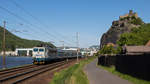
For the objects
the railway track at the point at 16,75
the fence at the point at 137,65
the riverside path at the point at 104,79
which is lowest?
the riverside path at the point at 104,79

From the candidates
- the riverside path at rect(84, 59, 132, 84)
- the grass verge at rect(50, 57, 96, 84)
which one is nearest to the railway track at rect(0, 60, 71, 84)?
the grass verge at rect(50, 57, 96, 84)

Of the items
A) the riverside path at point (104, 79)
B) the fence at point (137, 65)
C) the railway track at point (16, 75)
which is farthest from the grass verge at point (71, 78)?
the fence at point (137, 65)

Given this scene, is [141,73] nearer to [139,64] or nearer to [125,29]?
[139,64]

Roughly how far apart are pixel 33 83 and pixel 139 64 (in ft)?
24.4

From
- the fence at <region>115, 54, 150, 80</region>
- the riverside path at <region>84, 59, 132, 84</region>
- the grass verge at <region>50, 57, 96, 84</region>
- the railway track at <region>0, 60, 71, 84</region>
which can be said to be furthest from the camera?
the railway track at <region>0, 60, 71, 84</region>

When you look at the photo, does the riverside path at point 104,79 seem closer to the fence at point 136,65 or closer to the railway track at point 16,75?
the fence at point 136,65

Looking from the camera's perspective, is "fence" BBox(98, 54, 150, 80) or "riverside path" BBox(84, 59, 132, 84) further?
"riverside path" BBox(84, 59, 132, 84)

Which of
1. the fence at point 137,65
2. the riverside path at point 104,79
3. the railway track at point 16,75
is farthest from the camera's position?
the railway track at point 16,75

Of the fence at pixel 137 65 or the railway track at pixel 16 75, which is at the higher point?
the fence at pixel 137 65

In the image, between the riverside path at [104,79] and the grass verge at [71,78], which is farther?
the riverside path at [104,79]

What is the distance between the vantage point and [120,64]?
1989 centimetres

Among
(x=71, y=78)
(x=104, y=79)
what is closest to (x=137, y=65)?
(x=104, y=79)

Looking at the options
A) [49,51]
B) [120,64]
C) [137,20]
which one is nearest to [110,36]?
[137,20]

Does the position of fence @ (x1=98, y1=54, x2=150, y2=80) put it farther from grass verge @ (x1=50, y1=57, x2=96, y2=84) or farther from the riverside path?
grass verge @ (x1=50, y1=57, x2=96, y2=84)
